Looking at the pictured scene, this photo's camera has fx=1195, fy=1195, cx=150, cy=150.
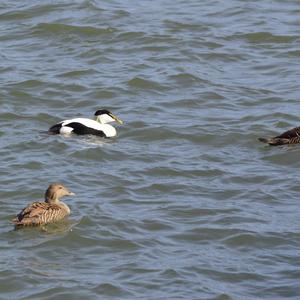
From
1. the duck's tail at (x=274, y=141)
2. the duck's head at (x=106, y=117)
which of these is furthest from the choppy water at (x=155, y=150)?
the duck's head at (x=106, y=117)

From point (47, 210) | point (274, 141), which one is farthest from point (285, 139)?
point (47, 210)

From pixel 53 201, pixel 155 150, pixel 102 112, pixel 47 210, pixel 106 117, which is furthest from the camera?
pixel 102 112

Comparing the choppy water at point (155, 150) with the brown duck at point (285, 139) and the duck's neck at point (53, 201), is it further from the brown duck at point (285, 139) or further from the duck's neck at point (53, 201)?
the duck's neck at point (53, 201)

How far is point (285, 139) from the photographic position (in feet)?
47.9

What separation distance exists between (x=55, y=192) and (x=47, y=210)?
320 mm

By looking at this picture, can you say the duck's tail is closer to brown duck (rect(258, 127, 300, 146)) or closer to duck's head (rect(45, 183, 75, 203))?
brown duck (rect(258, 127, 300, 146))

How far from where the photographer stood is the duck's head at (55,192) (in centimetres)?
1209

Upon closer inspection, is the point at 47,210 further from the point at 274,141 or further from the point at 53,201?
the point at 274,141

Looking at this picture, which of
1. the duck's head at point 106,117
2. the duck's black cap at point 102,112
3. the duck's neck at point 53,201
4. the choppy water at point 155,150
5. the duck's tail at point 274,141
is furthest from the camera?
the duck's black cap at point 102,112

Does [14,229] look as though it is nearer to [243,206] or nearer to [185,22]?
[243,206]

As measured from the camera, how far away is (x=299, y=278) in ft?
34.6

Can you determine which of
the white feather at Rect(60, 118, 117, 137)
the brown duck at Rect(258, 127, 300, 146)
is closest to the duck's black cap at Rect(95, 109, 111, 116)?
the white feather at Rect(60, 118, 117, 137)

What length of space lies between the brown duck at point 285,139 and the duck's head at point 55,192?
3.29m

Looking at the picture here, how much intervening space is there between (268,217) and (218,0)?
9.68 m
